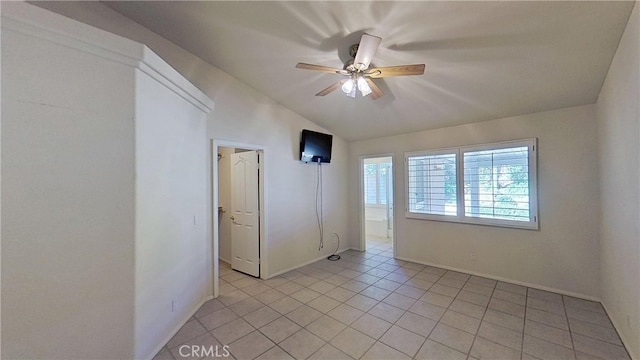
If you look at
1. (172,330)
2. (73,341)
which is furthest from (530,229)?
(73,341)

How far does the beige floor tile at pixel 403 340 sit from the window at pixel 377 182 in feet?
14.7

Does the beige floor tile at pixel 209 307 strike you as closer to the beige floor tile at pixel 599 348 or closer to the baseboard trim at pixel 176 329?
the baseboard trim at pixel 176 329

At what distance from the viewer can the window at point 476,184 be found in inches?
129

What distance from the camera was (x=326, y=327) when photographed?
2404mm

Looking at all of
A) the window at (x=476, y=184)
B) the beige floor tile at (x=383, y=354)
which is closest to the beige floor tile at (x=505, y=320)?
the beige floor tile at (x=383, y=354)

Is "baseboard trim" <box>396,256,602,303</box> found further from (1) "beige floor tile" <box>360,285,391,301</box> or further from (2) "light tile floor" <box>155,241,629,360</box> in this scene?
(1) "beige floor tile" <box>360,285,391,301</box>

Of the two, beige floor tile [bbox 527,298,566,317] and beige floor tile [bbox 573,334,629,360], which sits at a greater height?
beige floor tile [bbox 573,334,629,360]

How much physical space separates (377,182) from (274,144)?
3867mm

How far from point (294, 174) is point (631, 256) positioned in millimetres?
3809

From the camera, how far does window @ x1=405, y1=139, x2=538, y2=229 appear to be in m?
3.27

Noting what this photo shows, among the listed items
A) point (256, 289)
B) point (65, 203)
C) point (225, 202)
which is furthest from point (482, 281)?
point (65, 203)

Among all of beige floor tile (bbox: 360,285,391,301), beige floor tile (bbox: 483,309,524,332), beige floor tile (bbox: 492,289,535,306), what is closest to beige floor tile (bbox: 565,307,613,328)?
beige floor tile (bbox: 492,289,535,306)

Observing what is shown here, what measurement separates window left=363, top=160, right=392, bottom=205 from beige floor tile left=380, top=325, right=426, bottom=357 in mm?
4485

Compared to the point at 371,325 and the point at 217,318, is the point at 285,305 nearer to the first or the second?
the point at 217,318
